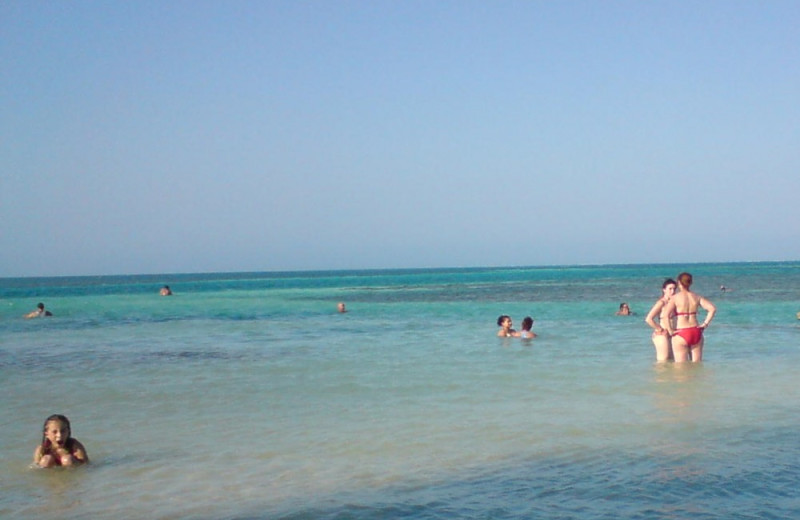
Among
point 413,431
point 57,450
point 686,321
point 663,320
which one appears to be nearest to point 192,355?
point 663,320

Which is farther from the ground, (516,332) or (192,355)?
(516,332)

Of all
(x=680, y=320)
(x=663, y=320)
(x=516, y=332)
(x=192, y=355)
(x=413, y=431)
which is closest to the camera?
(x=413, y=431)

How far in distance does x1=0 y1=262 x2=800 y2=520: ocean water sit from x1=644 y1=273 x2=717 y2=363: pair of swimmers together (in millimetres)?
312

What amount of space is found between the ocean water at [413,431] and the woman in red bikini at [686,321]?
32 cm

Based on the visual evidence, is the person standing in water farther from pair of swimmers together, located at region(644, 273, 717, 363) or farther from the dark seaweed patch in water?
the dark seaweed patch in water

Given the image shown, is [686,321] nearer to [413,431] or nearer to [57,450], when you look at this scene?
[413,431]

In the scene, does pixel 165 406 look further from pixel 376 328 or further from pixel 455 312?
pixel 455 312

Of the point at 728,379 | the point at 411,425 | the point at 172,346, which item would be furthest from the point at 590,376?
the point at 172,346

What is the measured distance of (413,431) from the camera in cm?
946

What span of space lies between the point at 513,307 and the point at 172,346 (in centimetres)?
1973

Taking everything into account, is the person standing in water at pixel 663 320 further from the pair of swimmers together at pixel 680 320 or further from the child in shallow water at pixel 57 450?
the child in shallow water at pixel 57 450

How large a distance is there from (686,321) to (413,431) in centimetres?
614

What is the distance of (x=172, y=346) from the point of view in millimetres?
21109

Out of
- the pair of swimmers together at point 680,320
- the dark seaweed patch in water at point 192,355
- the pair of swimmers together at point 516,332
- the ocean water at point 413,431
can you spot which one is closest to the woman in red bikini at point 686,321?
the pair of swimmers together at point 680,320
